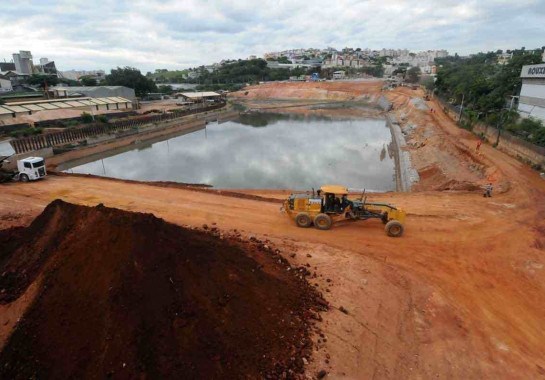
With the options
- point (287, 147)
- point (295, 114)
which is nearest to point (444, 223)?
point (287, 147)

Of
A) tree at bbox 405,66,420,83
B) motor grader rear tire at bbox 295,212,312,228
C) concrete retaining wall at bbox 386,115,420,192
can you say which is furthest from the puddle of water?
tree at bbox 405,66,420,83

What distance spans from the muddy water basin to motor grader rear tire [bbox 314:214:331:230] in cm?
988

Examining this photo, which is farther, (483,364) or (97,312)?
(483,364)

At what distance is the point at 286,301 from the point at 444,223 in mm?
9979

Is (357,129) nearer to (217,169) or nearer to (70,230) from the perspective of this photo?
(217,169)

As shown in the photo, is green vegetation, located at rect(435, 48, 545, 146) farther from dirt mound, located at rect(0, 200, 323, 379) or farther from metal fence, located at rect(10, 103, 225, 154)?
metal fence, located at rect(10, 103, 225, 154)

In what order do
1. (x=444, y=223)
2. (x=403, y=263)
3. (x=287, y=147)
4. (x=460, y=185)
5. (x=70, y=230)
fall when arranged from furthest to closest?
→ (x=287, y=147) → (x=460, y=185) → (x=444, y=223) → (x=403, y=263) → (x=70, y=230)

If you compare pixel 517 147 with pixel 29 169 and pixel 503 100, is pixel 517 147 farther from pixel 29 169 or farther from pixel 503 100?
pixel 29 169

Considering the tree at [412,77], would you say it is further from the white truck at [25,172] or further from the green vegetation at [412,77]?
the white truck at [25,172]

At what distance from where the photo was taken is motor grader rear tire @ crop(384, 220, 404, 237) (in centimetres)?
1414

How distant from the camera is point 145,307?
727cm

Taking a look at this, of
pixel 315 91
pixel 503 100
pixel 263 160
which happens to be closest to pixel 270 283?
pixel 263 160

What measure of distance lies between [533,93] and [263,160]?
2393 centimetres

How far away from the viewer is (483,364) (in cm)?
824
